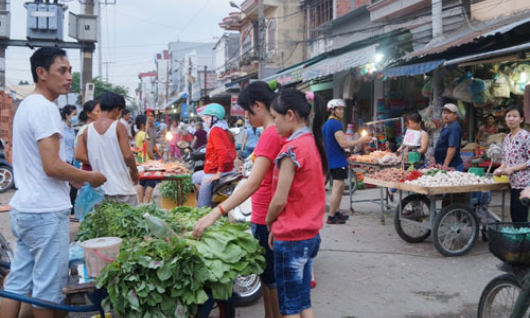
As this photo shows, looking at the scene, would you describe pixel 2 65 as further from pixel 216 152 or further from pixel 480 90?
Answer: pixel 480 90

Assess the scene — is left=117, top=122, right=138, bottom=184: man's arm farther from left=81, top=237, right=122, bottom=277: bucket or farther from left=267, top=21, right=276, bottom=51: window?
left=267, top=21, right=276, bottom=51: window

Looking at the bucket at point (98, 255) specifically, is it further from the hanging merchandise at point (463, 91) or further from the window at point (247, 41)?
the window at point (247, 41)

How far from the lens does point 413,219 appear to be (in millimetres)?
6879

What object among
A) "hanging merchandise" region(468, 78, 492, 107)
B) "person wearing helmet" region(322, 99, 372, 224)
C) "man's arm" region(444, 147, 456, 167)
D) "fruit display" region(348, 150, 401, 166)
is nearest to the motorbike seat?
"person wearing helmet" region(322, 99, 372, 224)

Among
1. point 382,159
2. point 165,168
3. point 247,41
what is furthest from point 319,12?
point 165,168

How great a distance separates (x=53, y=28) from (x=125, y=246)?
13162mm

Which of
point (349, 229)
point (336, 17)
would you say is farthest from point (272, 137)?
point (336, 17)

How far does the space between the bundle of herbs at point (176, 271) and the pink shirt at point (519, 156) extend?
3959 mm

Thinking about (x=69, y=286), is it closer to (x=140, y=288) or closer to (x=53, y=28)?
(x=140, y=288)

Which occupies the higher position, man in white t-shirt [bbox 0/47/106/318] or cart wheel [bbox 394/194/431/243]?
man in white t-shirt [bbox 0/47/106/318]

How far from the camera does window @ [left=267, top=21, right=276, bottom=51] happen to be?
26.3 metres

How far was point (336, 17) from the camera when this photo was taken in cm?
1952

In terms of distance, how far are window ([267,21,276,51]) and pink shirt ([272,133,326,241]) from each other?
954 inches

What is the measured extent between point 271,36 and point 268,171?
2475cm
